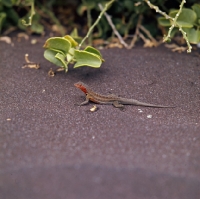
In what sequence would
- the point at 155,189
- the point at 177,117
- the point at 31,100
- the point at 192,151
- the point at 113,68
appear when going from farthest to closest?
the point at 113,68
the point at 31,100
the point at 177,117
the point at 192,151
the point at 155,189

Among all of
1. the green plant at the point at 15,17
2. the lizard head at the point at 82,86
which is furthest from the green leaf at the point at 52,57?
the green plant at the point at 15,17

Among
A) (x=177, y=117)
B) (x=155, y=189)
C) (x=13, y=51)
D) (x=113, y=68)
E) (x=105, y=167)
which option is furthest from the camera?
(x=13, y=51)

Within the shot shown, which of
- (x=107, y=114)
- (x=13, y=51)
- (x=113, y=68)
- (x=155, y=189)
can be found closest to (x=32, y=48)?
(x=13, y=51)

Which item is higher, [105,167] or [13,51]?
[105,167]

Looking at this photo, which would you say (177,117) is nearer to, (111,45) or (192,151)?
(192,151)

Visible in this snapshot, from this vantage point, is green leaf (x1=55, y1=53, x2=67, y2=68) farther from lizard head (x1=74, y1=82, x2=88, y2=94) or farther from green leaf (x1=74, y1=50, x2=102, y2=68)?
lizard head (x1=74, y1=82, x2=88, y2=94)

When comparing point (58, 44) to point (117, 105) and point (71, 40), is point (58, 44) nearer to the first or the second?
point (71, 40)
